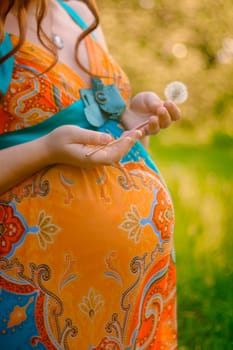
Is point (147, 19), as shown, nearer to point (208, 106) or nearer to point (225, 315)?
point (208, 106)

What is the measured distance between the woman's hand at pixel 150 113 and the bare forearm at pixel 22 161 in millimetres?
331

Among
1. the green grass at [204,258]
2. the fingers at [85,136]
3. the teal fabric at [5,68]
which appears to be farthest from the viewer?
the green grass at [204,258]

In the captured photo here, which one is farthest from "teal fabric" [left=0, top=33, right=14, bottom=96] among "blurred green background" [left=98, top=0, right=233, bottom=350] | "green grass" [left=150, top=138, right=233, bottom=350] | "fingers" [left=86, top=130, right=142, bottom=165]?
"blurred green background" [left=98, top=0, right=233, bottom=350]

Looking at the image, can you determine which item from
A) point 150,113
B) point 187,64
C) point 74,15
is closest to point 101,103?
point 150,113

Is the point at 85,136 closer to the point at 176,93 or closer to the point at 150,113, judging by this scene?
the point at 150,113

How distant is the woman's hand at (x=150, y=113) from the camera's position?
2020 mm

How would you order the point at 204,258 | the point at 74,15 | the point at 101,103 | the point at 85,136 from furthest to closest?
the point at 204,258, the point at 74,15, the point at 101,103, the point at 85,136

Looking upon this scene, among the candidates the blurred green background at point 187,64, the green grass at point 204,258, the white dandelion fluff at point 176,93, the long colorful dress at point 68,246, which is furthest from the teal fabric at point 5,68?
the blurred green background at point 187,64

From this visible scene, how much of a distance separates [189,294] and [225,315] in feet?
1.05

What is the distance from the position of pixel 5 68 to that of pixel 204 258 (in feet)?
7.51

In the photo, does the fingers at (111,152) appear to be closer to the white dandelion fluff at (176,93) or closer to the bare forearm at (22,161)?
the bare forearm at (22,161)

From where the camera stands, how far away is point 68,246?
5.97 feet

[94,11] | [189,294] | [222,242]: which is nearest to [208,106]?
[222,242]

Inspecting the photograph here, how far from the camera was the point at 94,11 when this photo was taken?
2.13 m
